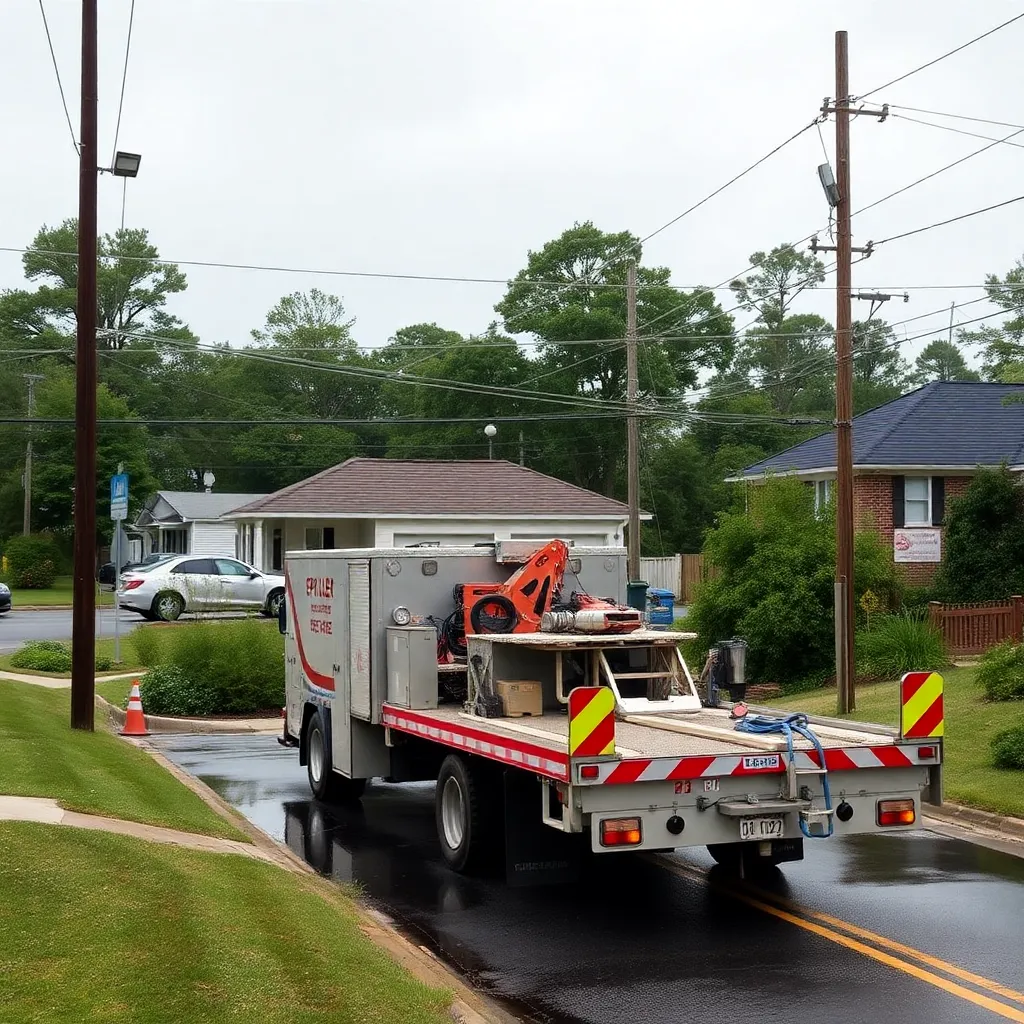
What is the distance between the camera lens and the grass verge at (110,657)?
23172mm

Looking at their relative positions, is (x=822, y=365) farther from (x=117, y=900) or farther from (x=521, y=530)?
(x=117, y=900)

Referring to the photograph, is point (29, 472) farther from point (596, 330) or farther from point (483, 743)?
point (483, 743)

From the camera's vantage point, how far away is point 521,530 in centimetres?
3912

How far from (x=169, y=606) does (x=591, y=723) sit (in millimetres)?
29915

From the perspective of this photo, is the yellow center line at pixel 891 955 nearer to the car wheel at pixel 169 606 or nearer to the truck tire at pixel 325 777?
the truck tire at pixel 325 777

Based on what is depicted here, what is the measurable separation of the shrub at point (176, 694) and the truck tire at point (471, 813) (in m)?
11.0

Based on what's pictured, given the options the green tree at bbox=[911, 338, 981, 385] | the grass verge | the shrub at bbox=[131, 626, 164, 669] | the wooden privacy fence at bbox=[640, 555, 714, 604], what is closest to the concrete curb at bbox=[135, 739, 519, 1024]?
the shrub at bbox=[131, 626, 164, 669]

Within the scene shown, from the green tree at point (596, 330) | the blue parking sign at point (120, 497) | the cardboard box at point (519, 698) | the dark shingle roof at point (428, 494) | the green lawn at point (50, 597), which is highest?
the green tree at point (596, 330)

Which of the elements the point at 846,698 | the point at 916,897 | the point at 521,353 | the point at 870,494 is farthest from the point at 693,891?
the point at 521,353

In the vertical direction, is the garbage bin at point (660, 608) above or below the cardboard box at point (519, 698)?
above

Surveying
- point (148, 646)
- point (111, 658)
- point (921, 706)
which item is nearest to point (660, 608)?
point (148, 646)

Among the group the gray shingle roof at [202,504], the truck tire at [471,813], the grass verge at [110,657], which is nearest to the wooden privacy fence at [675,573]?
the gray shingle roof at [202,504]

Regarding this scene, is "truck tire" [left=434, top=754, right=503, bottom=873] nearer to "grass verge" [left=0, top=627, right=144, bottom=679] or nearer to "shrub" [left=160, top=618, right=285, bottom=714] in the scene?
"shrub" [left=160, top=618, right=285, bottom=714]

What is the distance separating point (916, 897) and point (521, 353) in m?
55.8
